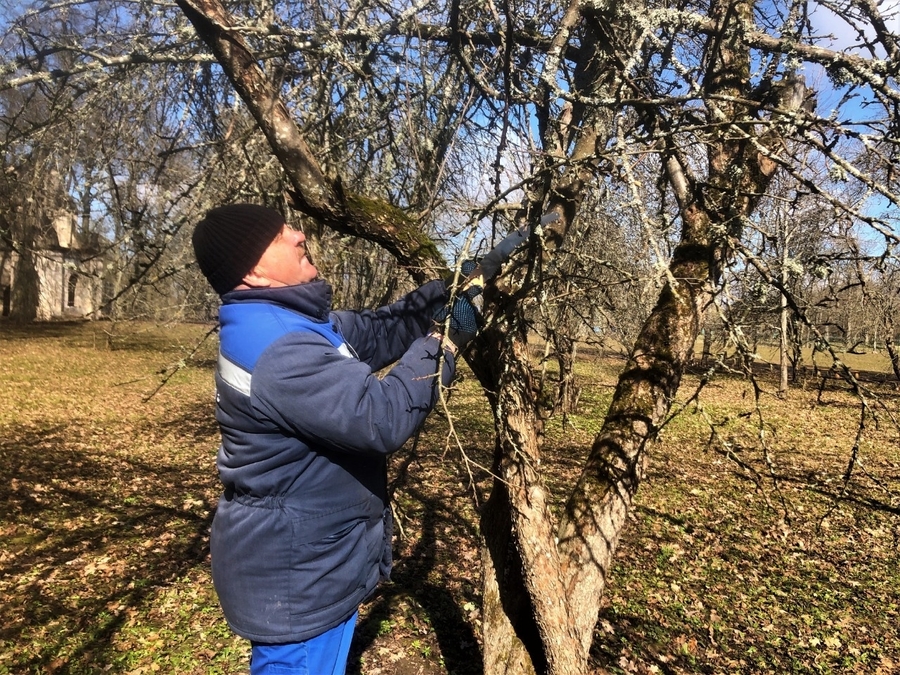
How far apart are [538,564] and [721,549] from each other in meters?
4.09

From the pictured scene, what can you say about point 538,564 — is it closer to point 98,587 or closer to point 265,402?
point 265,402

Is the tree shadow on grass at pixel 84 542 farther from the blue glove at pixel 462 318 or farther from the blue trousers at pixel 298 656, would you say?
the blue glove at pixel 462 318

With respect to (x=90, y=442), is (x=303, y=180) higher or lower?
higher

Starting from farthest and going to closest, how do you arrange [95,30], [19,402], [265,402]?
[19,402] → [95,30] → [265,402]

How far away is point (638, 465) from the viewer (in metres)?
2.21

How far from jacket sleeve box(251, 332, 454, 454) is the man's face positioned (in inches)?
8.2

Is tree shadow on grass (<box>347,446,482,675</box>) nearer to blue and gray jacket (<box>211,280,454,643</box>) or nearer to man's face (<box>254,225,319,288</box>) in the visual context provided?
blue and gray jacket (<box>211,280,454,643</box>)

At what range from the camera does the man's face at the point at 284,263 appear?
57.2 inches

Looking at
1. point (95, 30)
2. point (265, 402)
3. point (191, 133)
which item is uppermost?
point (95, 30)

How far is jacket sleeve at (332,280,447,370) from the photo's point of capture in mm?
1867

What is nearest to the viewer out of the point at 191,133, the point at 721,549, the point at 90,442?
the point at 191,133

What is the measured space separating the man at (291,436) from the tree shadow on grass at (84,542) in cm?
256

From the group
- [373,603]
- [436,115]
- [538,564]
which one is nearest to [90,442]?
[373,603]

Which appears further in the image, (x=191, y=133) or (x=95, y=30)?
(x=191, y=133)
